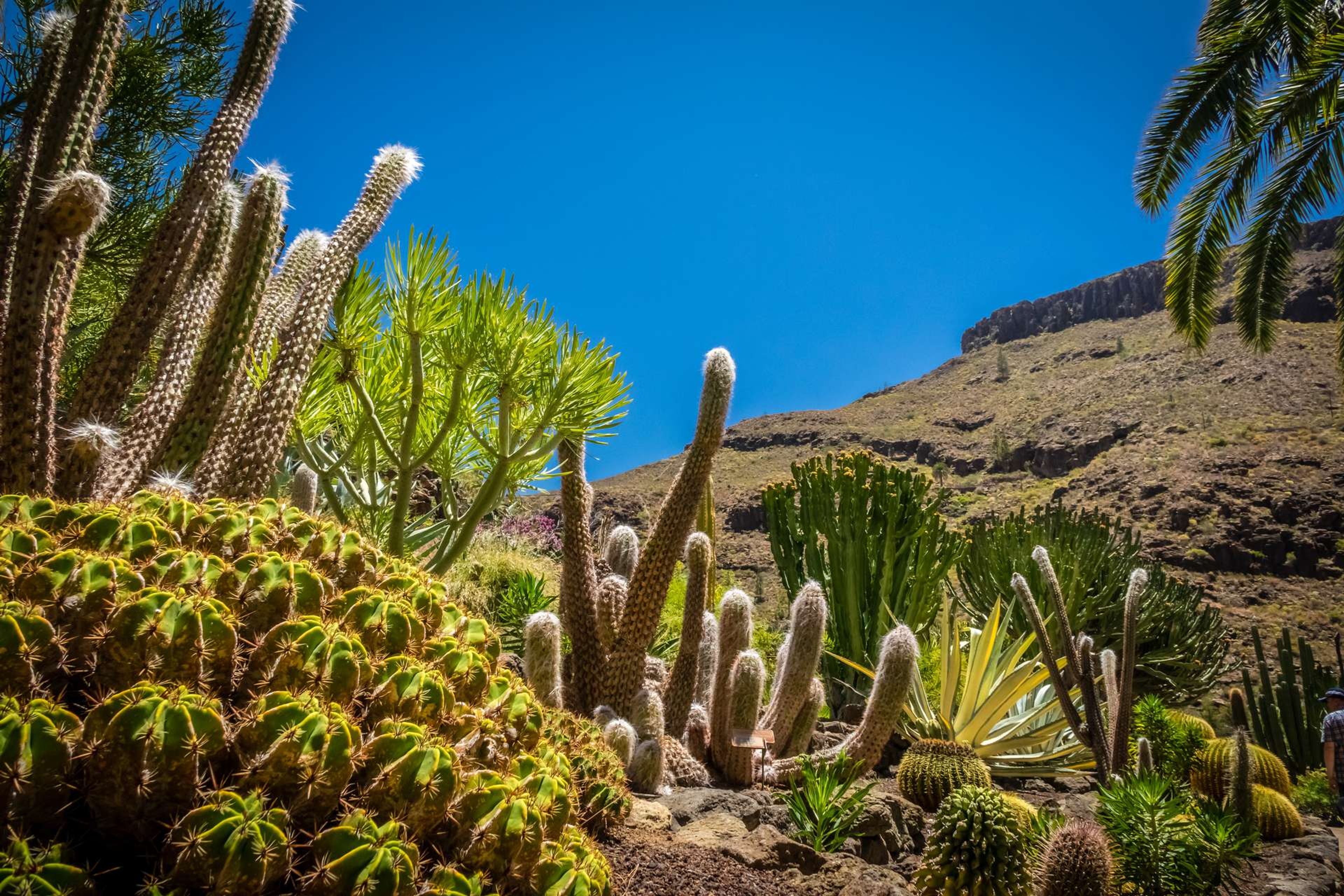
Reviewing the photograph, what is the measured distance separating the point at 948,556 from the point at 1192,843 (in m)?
4.68

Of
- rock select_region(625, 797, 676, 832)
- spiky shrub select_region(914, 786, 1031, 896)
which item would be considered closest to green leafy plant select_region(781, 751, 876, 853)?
spiky shrub select_region(914, 786, 1031, 896)

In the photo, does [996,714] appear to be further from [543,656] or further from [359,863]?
[359,863]

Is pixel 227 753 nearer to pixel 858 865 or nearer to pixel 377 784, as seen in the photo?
pixel 377 784

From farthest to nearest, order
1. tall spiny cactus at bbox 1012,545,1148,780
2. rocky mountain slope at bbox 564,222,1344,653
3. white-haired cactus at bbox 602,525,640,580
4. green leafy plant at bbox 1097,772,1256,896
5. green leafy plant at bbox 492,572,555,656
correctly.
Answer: rocky mountain slope at bbox 564,222,1344,653, green leafy plant at bbox 492,572,555,656, white-haired cactus at bbox 602,525,640,580, tall spiny cactus at bbox 1012,545,1148,780, green leafy plant at bbox 1097,772,1256,896

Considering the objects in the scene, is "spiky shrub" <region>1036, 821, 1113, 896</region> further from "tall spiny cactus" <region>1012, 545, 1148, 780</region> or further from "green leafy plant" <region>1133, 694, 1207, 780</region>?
"green leafy plant" <region>1133, 694, 1207, 780</region>

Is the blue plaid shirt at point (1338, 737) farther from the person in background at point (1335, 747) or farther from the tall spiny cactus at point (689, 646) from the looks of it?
the tall spiny cactus at point (689, 646)

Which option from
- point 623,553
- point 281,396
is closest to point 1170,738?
point 623,553

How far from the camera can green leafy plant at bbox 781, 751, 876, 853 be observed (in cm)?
337

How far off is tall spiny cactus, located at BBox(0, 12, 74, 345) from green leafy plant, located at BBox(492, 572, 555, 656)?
4.88 metres

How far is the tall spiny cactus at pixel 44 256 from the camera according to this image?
295 centimetres

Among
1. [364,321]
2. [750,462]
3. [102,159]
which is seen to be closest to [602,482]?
[750,462]

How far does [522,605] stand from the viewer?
7.69 meters

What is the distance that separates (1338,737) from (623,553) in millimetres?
5804

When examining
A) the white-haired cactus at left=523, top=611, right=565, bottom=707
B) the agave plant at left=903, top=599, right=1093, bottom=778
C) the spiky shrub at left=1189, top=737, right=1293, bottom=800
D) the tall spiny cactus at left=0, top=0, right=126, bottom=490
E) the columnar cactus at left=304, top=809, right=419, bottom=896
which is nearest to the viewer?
the columnar cactus at left=304, top=809, right=419, bottom=896
